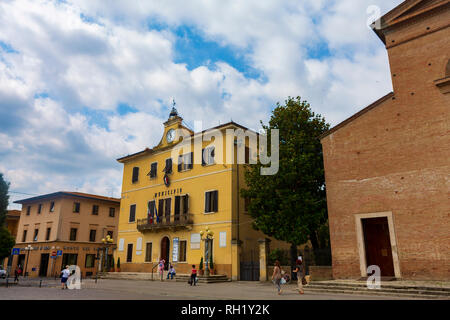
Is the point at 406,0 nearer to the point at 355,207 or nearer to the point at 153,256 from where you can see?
the point at 355,207

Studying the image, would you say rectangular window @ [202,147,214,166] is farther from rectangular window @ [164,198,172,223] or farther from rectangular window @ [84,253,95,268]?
rectangular window @ [84,253,95,268]

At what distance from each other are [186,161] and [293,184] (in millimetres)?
10866

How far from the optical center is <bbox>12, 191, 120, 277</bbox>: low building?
39062mm

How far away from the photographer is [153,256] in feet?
96.9

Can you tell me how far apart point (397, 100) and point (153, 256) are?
73.2 feet

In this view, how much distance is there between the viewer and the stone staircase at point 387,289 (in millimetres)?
12367

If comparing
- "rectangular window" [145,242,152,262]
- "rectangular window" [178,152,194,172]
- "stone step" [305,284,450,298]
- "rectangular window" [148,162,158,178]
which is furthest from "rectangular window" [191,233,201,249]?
"stone step" [305,284,450,298]

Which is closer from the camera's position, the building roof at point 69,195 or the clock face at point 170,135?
the clock face at point 170,135

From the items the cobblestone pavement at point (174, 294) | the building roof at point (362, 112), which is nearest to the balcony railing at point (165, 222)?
the cobblestone pavement at point (174, 294)

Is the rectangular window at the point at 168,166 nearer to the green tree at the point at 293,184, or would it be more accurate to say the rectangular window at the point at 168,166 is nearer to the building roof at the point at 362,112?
the green tree at the point at 293,184

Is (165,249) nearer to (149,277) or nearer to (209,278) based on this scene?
(149,277)

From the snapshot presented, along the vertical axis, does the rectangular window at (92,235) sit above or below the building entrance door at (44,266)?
above

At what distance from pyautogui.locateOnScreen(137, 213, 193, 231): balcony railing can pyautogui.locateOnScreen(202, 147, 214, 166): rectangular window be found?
4370mm

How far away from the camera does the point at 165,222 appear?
2858cm
